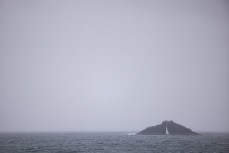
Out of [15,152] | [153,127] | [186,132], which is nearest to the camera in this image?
[15,152]

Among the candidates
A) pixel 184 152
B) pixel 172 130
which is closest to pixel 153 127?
pixel 172 130

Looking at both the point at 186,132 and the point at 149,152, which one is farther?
the point at 186,132

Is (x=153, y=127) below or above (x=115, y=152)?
above

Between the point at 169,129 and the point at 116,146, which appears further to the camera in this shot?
the point at 169,129

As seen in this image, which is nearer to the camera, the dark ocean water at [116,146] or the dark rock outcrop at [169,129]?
the dark ocean water at [116,146]

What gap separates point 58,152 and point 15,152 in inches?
328

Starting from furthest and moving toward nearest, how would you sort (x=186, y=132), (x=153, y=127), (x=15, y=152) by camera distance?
(x=153, y=127) → (x=186, y=132) → (x=15, y=152)

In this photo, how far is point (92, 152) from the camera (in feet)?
157

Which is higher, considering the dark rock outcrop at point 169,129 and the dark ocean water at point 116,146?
the dark rock outcrop at point 169,129

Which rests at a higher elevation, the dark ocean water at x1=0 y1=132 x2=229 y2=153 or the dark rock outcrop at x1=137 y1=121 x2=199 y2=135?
the dark rock outcrop at x1=137 y1=121 x2=199 y2=135

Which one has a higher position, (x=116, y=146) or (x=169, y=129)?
(x=169, y=129)

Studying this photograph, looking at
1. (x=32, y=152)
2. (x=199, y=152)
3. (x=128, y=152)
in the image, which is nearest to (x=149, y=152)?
(x=128, y=152)

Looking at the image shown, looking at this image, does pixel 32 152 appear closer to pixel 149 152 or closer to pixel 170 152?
pixel 149 152

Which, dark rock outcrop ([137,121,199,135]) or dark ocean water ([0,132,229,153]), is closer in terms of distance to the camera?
dark ocean water ([0,132,229,153])
